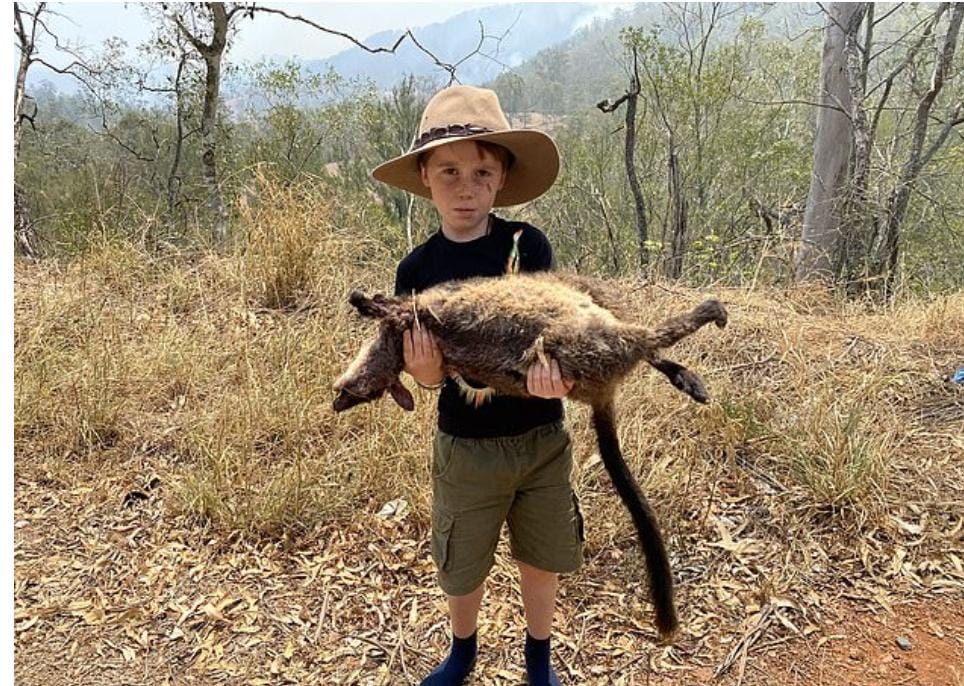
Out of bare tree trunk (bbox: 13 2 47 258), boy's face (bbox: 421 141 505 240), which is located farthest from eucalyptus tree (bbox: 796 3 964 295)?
bare tree trunk (bbox: 13 2 47 258)

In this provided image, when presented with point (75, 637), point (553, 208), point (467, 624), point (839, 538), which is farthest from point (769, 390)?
point (553, 208)

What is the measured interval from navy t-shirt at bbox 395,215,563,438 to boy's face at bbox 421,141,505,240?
2.8 inches

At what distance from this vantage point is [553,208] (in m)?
13.2

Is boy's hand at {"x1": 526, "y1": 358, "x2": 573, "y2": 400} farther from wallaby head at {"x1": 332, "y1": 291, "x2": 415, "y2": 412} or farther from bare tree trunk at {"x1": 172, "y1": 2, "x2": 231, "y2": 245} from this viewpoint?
bare tree trunk at {"x1": 172, "y1": 2, "x2": 231, "y2": 245}

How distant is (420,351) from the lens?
1553mm

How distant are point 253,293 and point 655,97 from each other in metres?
7.43

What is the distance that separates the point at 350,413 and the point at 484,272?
72.3 inches

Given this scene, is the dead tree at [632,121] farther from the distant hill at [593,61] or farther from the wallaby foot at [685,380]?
the wallaby foot at [685,380]

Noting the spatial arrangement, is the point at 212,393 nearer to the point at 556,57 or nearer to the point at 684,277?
the point at 684,277

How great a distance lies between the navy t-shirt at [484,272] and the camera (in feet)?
5.97

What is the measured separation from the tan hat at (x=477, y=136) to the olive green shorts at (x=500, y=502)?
79 centimetres

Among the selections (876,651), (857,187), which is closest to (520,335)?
(876,651)

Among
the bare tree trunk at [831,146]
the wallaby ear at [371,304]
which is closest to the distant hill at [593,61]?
the bare tree trunk at [831,146]

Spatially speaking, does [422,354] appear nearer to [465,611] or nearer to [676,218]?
[465,611]
